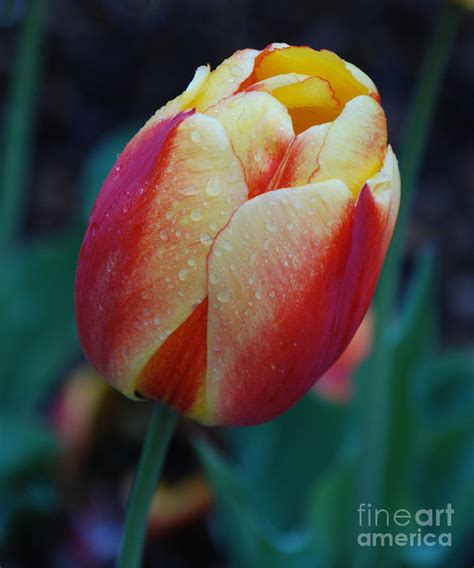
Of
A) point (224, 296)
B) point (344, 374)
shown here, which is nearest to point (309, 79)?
point (224, 296)

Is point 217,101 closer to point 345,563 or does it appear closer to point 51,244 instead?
point 345,563

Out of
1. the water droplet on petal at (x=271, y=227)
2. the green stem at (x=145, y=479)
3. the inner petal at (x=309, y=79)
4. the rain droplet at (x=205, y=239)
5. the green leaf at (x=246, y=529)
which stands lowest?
the green leaf at (x=246, y=529)

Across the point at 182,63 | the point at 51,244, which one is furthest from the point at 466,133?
the point at 51,244

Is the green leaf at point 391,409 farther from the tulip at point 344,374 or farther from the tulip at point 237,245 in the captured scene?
the tulip at point 237,245

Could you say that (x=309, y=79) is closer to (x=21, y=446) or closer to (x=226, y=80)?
(x=226, y=80)

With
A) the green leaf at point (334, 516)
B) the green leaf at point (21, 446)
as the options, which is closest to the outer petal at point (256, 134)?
the green leaf at point (334, 516)

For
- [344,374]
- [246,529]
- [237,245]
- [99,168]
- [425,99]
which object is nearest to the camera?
[237,245]

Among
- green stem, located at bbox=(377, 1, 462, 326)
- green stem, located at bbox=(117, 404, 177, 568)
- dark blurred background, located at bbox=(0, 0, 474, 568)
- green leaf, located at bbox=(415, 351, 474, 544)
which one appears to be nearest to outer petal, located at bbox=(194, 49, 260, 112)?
green stem, located at bbox=(117, 404, 177, 568)

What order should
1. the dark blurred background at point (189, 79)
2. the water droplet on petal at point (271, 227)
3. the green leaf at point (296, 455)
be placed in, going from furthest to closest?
the dark blurred background at point (189, 79)
the green leaf at point (296, 455)
the water droplet on petal at point (271, 227)
